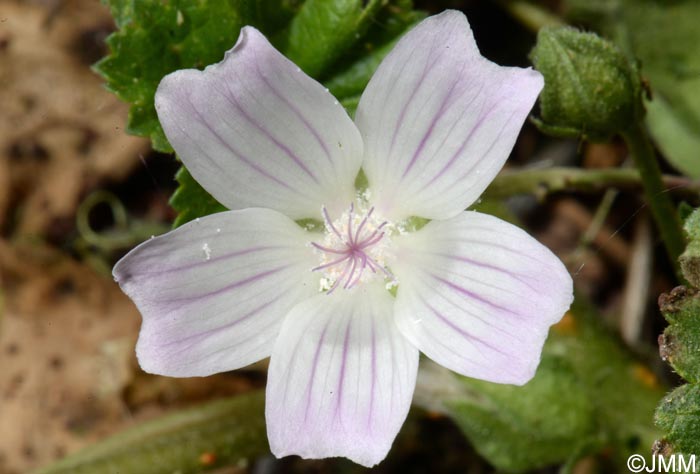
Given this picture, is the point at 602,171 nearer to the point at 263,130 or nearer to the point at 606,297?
the point at 606,297

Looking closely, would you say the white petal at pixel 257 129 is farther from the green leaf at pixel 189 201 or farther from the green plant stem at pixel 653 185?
the green plant stem at pixel 653 185

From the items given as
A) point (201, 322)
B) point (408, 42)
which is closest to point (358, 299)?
point (201, 322)

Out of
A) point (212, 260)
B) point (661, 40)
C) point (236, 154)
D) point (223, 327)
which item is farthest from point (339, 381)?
point (661, 40)

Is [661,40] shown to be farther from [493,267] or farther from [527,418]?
[493,267]

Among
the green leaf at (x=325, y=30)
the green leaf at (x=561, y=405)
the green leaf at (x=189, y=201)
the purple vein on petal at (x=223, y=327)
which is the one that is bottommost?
the green leaf at (x=561, y=405)

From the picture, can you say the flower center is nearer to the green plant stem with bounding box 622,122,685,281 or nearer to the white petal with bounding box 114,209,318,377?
the white petal with bounding box 114,209,318,377

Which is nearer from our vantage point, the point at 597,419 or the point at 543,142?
the point at 597,419

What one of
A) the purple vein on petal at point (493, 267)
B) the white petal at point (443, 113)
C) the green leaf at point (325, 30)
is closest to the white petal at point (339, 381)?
the purple vein on petal at point (493, 267)
